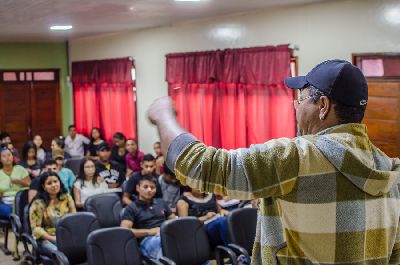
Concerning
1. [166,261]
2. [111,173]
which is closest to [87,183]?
[111,173]

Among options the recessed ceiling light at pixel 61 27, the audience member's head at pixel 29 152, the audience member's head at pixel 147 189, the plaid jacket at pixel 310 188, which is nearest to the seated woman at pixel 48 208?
the audience member's head at pixel 147 189

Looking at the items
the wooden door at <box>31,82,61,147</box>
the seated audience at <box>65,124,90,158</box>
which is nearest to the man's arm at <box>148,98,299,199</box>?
the seated audience at <box>65,124,90,158</box>

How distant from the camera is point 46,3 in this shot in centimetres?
561

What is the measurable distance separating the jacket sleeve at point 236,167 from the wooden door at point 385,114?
4140 millimetres

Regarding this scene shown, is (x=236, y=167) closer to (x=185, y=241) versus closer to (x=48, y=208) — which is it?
(x=185, y=241)

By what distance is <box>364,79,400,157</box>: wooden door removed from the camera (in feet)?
16.6

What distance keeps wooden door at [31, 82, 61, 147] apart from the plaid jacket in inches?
434

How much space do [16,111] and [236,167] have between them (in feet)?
36.4

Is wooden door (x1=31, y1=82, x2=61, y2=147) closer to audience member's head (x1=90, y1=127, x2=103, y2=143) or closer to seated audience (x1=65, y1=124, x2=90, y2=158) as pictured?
seated audience (x1=65, y1=124, x2=90, y2=158)

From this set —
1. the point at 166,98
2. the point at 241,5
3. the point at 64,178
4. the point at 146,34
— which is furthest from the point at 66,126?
the point at 166,98

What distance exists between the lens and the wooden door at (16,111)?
11508 millimetres

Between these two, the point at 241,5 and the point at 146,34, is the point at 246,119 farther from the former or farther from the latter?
the point at 146,34

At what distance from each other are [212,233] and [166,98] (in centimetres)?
402

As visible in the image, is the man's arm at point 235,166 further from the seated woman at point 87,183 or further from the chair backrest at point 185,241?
the seated woman at point 87,183
